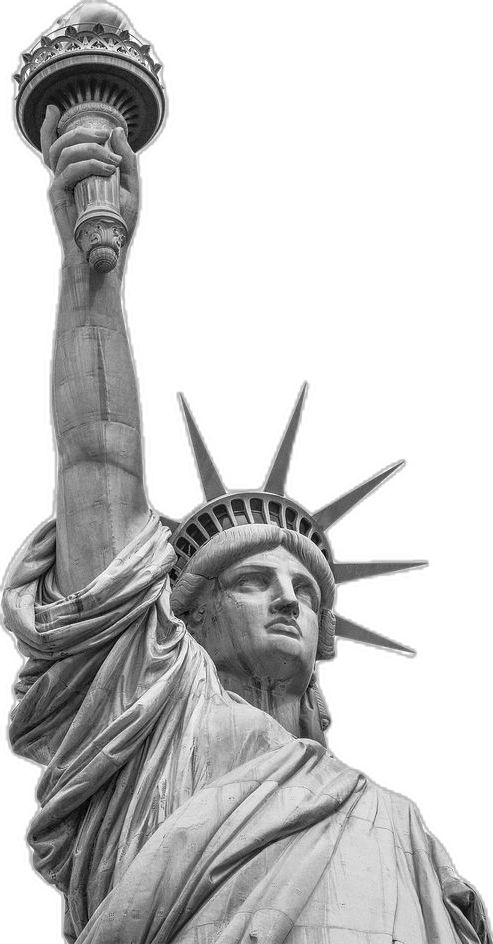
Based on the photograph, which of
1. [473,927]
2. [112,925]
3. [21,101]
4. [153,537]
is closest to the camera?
[112,925]

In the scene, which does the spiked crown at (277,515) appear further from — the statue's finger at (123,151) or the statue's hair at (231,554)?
the statue's finger at (123,151)

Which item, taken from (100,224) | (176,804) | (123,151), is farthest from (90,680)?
(123,151)

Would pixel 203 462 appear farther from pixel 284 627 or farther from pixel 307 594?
pixel 284 627

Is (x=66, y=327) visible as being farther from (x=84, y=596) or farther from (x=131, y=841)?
(x=131, y=841)

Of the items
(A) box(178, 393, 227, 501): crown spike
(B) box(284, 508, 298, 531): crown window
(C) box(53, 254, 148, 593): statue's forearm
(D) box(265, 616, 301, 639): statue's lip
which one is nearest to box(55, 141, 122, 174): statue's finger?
(C) box(53, 254, 148, 593): statue's forearm

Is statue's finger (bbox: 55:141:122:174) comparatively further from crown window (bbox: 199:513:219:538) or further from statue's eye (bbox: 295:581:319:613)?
statue's eye (bbox: 295:581:319:613)

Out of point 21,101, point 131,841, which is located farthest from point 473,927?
point 21,101
